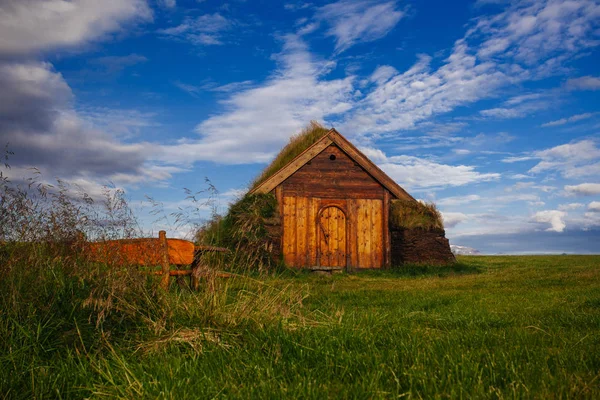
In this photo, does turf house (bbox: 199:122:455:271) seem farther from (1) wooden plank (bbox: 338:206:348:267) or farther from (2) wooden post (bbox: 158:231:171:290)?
(2) wooden post (bbox: 158:231:171:290)

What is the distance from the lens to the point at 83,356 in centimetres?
421

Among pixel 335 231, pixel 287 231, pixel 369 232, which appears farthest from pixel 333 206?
pixel 287 231

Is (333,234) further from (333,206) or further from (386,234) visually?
(386,234)

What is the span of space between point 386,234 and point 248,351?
15263mm

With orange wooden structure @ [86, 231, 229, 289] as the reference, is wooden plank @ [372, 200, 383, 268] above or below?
above

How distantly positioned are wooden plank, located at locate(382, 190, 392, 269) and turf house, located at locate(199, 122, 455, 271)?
4 centimetres

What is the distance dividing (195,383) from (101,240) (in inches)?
111

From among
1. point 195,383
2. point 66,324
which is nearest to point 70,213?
point 66,324

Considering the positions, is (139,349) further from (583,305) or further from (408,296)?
(583,305)

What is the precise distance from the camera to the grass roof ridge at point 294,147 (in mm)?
20547

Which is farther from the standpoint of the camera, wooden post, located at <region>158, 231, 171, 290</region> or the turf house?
the turf house

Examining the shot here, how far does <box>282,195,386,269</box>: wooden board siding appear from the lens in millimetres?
17906

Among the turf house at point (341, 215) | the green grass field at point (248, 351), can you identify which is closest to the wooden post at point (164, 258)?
the green grass field at point (248, 351)

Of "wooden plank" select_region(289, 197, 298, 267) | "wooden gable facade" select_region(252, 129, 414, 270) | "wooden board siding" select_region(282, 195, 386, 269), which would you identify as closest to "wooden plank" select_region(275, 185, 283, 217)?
"wooden gable facade" select_region(252, 129, 414, 270)
